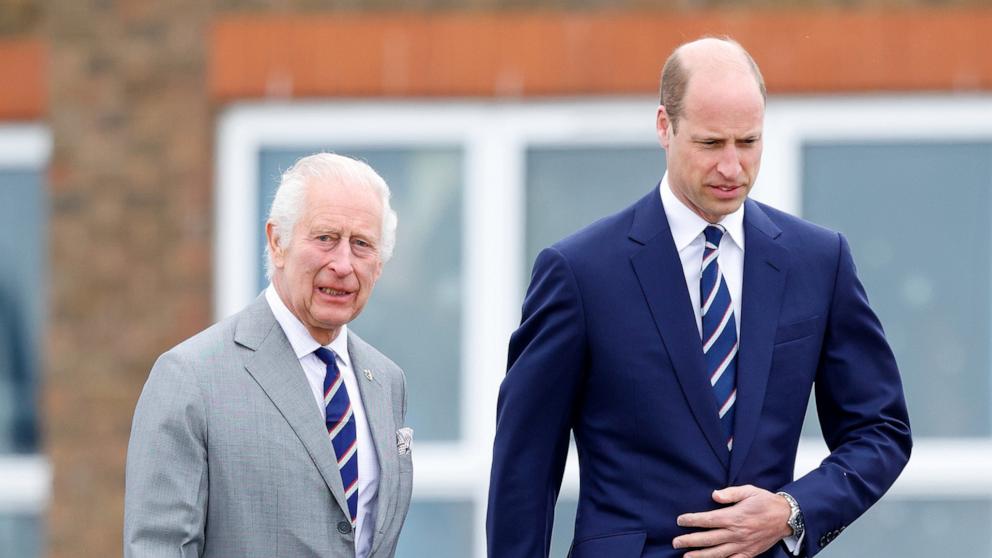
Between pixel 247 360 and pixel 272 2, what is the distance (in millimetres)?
3253

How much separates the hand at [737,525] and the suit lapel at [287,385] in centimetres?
74

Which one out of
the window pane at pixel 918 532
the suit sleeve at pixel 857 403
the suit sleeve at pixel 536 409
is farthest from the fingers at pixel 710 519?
the window pane at pixel 918 532

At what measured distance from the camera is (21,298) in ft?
24.0

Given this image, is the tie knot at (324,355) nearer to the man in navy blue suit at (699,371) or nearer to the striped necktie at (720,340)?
the man in navy blue suit at (699,371)

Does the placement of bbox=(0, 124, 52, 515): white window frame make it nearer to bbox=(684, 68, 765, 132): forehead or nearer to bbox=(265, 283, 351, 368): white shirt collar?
bbox=(265, 283, 351, 368): white shirt collar

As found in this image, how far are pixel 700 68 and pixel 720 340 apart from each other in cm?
57

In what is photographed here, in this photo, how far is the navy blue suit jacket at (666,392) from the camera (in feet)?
11.4

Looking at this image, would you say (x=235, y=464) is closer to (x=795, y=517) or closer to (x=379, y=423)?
(x=379, y=423)

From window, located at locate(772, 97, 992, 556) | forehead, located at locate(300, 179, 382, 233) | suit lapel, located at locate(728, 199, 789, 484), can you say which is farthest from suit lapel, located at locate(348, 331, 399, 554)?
window, located at locate(772, 97, 992, 556)

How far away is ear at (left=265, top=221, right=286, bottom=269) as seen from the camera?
360 cm

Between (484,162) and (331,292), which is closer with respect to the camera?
(331,292)

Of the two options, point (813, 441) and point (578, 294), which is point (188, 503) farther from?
point (813, 441)

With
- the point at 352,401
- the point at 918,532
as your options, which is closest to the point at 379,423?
the point at 352,401

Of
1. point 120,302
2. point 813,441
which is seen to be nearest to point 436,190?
point 120,302
